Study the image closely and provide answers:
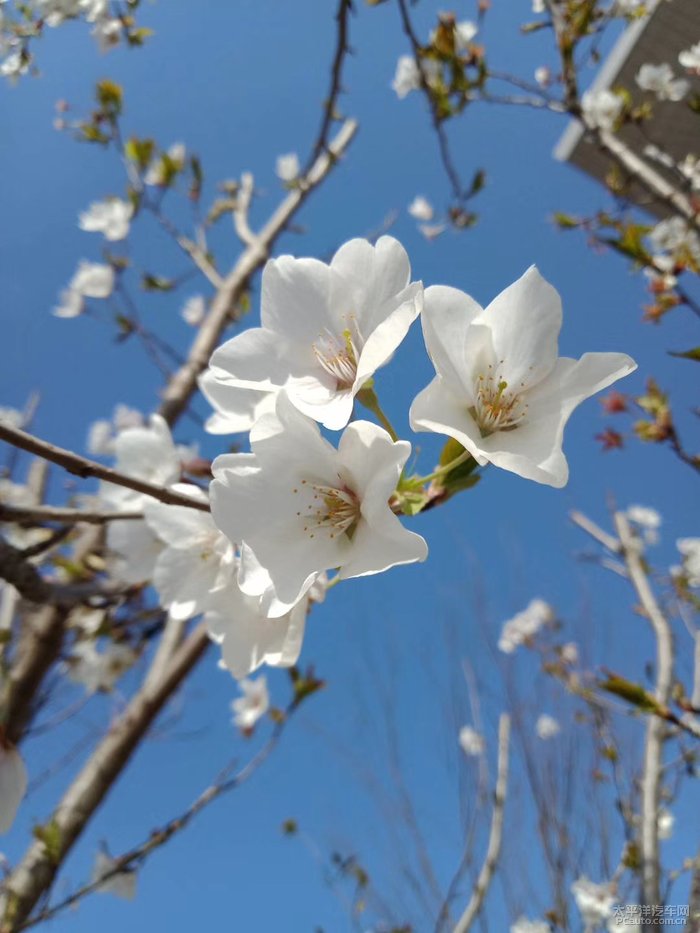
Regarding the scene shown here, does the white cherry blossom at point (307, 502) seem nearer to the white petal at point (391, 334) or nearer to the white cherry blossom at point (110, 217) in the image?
the white petal at point (391, 334)

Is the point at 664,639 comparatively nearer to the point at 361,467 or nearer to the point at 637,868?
the point at 637,868

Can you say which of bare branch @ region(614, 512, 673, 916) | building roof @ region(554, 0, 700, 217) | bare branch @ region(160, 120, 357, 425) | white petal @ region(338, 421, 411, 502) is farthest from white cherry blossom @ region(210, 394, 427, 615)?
bare branch @ region(160, 120, 357, 425)

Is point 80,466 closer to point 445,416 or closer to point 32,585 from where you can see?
point 445,416

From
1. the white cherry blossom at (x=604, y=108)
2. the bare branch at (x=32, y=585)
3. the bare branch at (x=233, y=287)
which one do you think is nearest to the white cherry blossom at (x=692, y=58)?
the white cherry blossom at (x=604, y=108)

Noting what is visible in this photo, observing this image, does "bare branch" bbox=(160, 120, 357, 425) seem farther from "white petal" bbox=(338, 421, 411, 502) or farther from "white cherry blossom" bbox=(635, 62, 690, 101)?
"white petal" bbox=(338, 421, 411, 502)

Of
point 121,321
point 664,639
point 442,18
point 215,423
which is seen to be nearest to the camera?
point 215,423

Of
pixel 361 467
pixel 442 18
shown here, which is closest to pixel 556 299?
pixel 361 467
